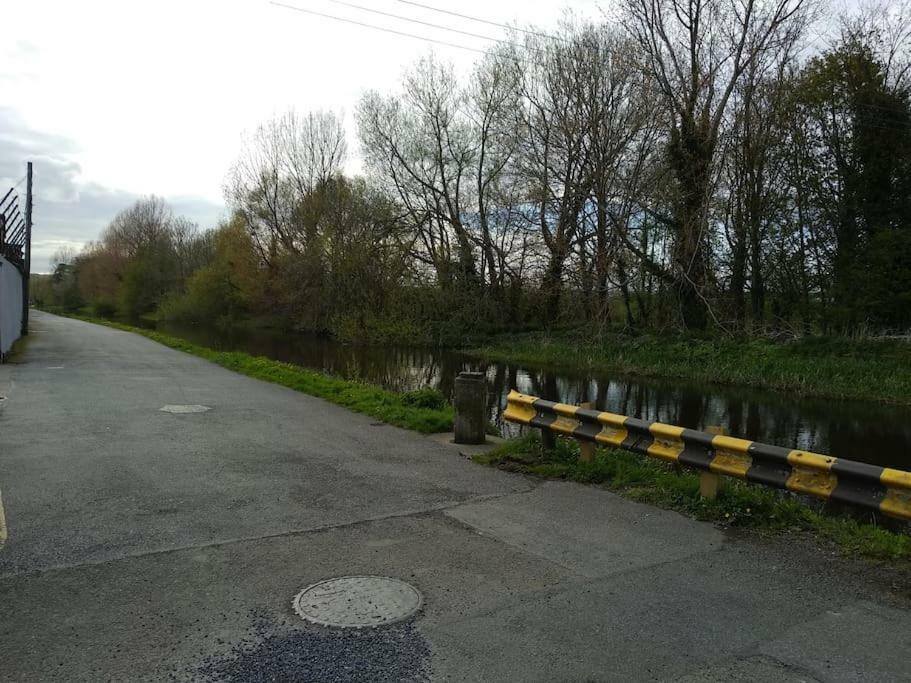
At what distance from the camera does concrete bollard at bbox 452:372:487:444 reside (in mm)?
8852

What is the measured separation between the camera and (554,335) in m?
32.8

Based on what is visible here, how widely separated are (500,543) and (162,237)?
82.6 metres

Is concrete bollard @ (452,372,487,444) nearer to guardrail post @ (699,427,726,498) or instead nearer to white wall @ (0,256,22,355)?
guardrail post @ (699,427,726,498)

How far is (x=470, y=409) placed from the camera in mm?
9055

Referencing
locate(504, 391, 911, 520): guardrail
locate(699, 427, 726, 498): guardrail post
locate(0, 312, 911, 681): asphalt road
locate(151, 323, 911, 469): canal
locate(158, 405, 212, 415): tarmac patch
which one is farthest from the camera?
locate(151, 323, 911, 469): canal

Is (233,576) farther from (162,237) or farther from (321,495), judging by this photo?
(162,237)

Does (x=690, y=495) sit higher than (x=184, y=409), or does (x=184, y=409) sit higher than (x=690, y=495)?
(x=690, y=495)

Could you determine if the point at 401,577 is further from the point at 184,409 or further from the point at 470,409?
the point at 184,409

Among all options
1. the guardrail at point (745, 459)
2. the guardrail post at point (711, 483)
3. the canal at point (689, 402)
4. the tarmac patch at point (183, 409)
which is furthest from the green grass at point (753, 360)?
the tarmac patch at point (183, 409)

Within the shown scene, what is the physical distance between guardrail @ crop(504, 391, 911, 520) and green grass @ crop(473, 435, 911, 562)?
292mm

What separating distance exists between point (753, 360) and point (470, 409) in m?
17.7

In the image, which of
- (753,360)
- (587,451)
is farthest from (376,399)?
(753,360)

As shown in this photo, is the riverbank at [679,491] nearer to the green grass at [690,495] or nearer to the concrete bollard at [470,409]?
the green grass at [690,495]

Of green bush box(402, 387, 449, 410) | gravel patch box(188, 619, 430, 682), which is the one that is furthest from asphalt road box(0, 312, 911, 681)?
green bush box(402, 387, 449, 410)
